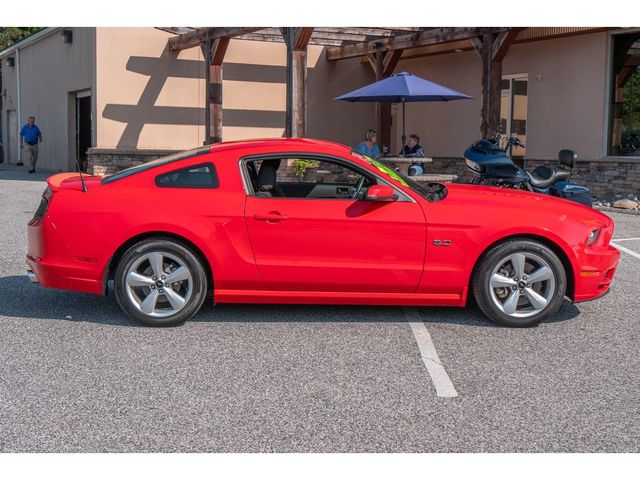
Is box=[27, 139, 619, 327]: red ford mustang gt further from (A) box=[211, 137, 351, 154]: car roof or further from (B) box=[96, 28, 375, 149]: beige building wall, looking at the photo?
(B) box=[96, 28, 375, 149]: beige building wall

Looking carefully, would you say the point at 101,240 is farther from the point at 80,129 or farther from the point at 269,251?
the point at 80,129

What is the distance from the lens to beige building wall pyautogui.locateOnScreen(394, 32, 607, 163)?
1656cm

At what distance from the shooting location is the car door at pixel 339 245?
5.96m

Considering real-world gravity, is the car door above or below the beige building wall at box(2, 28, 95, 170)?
below

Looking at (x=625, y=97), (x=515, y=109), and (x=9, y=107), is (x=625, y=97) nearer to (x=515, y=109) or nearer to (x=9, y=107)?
(x=515, y=109)

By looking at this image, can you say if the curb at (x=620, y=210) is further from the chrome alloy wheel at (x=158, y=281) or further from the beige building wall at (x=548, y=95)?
the chrome alloy wheel at (x=158, y=281)

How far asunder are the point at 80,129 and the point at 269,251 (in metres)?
20.8

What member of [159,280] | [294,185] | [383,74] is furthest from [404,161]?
[383,74]

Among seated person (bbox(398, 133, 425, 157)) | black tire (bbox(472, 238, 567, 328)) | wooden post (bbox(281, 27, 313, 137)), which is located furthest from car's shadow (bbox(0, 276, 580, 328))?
A: seated person (bbox(398, 133, 425, 157))

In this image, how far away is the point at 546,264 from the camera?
19.7 feet

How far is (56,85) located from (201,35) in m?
8.24

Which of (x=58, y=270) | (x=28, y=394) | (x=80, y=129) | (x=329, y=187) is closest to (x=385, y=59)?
(x=80, y=129)

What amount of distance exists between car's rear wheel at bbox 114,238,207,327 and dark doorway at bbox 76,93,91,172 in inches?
746

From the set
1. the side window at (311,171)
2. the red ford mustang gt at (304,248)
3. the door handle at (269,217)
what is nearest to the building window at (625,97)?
the side window at (311,171)
